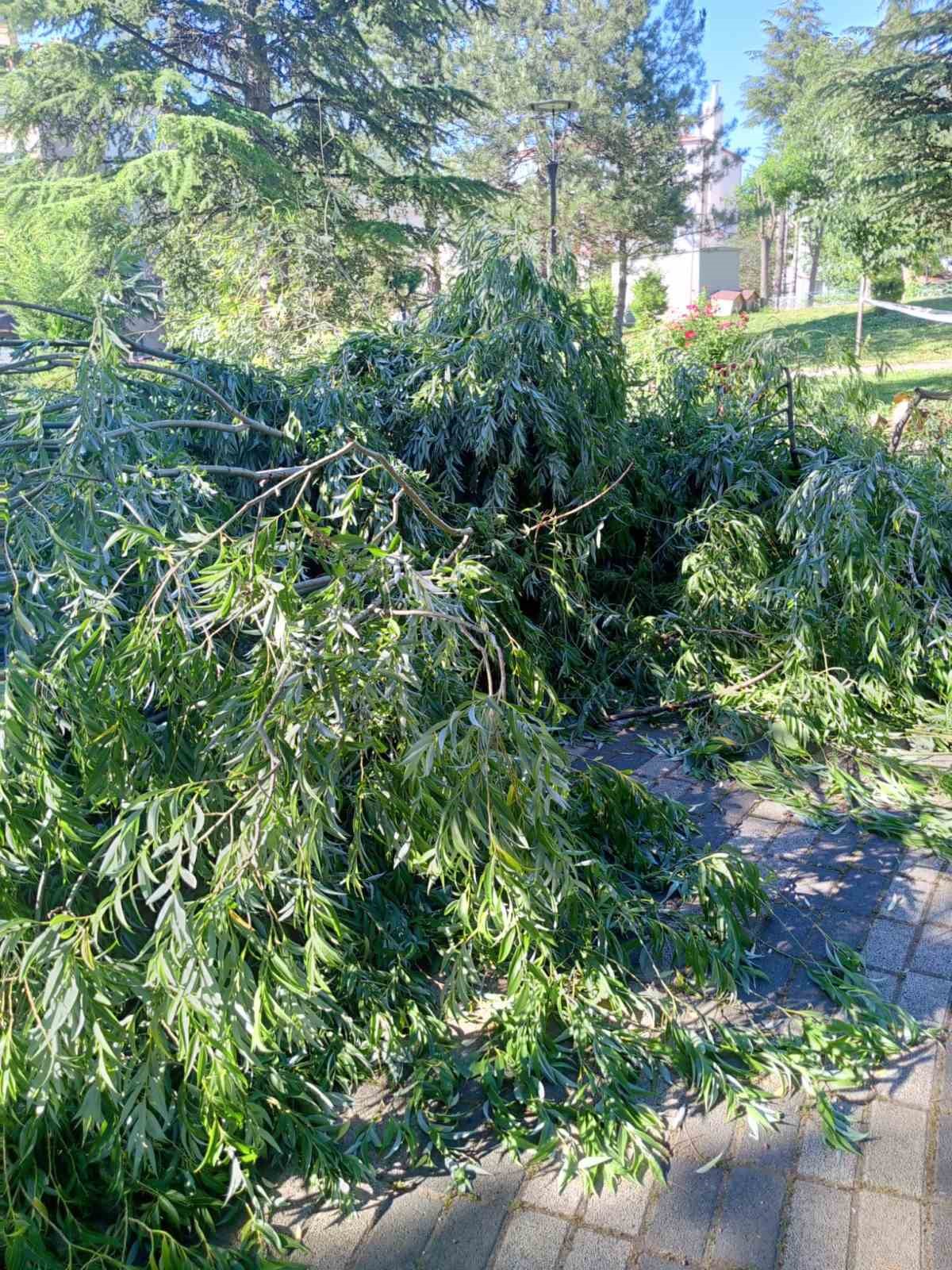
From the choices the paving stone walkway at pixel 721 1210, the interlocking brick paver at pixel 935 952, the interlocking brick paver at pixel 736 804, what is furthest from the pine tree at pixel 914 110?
the paving stone walkway at pixel 721 1210

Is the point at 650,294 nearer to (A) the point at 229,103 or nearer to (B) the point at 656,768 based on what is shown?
(A) the point at 229,103

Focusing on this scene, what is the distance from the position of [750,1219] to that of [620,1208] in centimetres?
24

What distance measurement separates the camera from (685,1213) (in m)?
1.88

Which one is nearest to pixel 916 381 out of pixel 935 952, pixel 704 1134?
pixel 935 952

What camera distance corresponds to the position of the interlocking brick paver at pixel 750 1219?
5.85 feet

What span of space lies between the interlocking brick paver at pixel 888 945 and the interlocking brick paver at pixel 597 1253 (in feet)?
3.59

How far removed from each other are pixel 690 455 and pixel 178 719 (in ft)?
10.6

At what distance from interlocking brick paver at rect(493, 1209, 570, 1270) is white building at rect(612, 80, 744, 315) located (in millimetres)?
21215

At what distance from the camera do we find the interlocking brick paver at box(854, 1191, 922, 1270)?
1761 mm

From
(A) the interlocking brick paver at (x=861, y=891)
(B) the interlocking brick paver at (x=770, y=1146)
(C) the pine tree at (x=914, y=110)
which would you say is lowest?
(A) the interlocking brick paver at (x=861, y=891)

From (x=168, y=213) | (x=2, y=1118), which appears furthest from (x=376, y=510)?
(x=168, y=213)

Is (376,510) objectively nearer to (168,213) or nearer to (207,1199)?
(207,1199)

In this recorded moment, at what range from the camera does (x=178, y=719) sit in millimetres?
2229

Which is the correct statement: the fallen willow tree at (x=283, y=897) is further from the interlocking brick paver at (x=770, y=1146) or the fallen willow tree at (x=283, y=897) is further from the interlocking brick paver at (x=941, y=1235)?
the interlocking brick paver at (x=941, y=1235)
